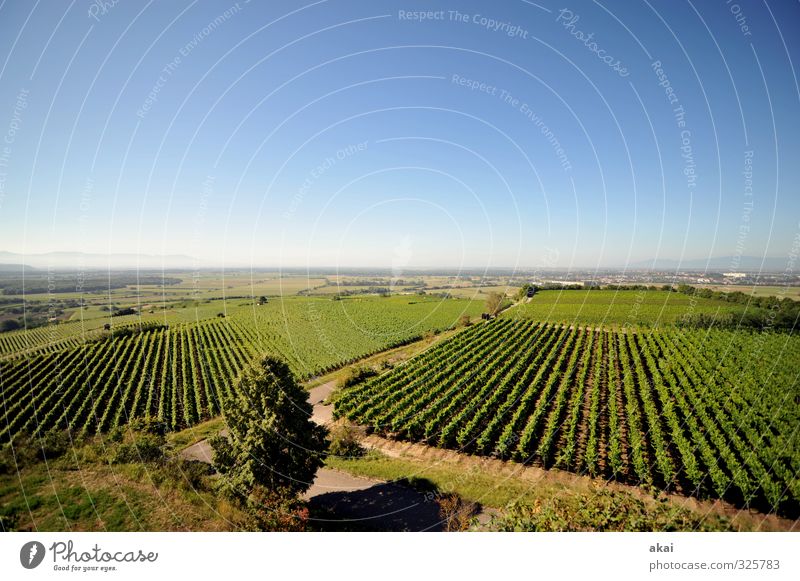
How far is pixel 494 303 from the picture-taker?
45656 millimetres

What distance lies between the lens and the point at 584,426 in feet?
47.8

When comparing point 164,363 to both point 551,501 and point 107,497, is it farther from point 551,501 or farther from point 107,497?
point 551,501

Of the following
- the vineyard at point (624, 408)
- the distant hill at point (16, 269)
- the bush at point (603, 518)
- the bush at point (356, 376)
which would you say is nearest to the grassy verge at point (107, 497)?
the distant hill at point (16, 269)

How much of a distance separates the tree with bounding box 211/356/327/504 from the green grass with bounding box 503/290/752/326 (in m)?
35.9

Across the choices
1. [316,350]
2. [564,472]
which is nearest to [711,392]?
[564,472]

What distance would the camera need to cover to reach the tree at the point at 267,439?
792 cm

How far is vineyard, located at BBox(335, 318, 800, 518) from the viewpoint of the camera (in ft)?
34.4

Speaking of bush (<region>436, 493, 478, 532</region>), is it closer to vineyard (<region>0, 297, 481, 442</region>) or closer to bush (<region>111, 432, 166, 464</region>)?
vineyard (<region>0, 297, 481, 442</region>)

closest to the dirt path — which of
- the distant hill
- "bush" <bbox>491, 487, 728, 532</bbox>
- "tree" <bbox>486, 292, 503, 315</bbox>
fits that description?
"bush" <bbox>491, 487, 728, 532</bbox>

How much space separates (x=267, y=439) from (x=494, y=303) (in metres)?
41.9
